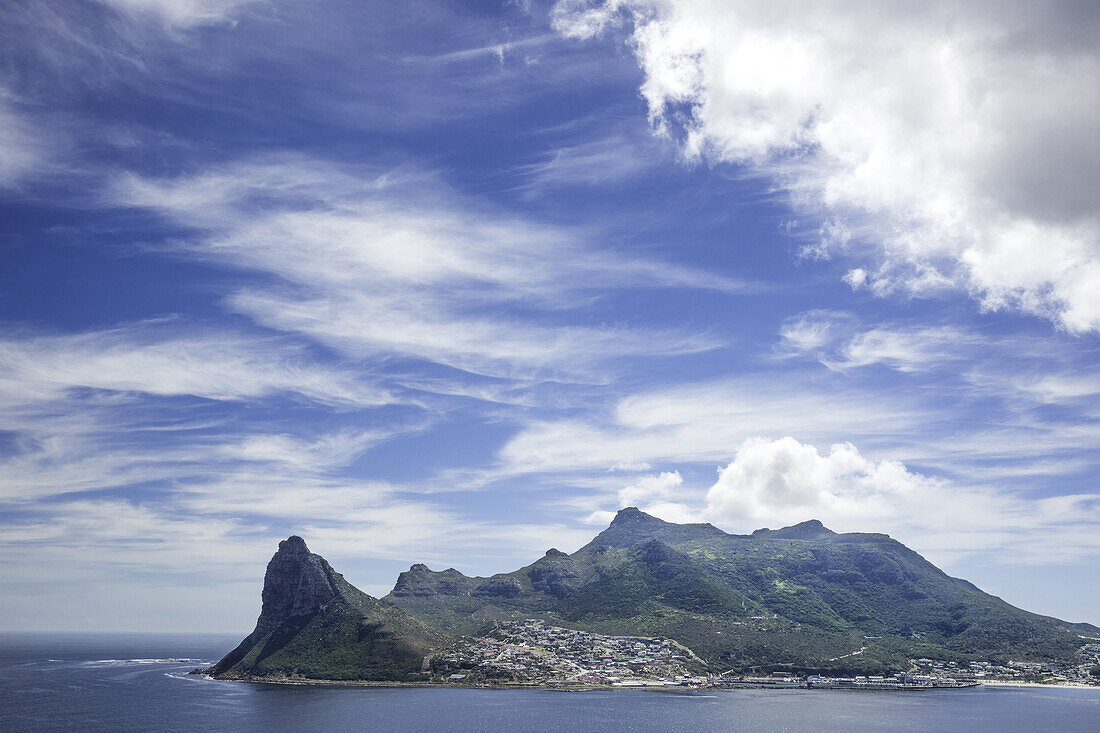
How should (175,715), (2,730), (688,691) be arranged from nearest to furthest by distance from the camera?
(2,730), (175,715), (688,691)

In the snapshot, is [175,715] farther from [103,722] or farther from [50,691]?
[50,691]

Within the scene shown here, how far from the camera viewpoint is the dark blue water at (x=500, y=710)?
14088 cm

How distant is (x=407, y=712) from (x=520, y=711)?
26.1 meters

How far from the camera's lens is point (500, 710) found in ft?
522

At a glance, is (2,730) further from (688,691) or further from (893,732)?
(893,732)

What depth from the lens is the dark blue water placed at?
14088 cm

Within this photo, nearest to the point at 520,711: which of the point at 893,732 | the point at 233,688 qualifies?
the point at 893,732

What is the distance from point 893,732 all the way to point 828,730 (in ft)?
44.4

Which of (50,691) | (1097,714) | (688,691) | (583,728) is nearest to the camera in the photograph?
(583,728)

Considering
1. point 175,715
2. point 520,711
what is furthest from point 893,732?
point 175,715

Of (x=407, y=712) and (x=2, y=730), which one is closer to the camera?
(x=2, y=730)

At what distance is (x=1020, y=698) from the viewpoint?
19850cm

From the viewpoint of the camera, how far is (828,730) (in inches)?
5576

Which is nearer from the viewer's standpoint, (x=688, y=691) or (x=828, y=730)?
(x=828, y=730)
